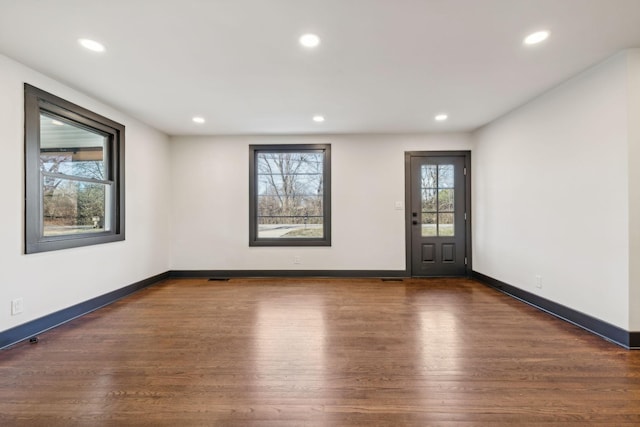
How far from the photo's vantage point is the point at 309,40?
7.38ft

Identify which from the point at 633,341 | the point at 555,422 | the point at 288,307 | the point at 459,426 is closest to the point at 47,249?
the point at 288,307

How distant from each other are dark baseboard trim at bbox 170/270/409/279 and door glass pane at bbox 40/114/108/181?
6.78ft

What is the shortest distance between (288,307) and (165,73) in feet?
9.19

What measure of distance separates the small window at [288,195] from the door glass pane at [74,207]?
2.10 m

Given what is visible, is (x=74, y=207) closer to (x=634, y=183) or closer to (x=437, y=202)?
(x=437, y=202)

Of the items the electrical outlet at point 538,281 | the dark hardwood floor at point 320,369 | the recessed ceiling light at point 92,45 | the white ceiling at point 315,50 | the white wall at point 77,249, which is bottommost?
the dark hardwood floor at point 320,369

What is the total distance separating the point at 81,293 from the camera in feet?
10.6

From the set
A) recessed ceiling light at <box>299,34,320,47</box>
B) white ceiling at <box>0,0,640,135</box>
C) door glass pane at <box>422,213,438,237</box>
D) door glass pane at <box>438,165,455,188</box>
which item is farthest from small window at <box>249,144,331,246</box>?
A: recessed ceiling light at <box>299,34,320,47</box>

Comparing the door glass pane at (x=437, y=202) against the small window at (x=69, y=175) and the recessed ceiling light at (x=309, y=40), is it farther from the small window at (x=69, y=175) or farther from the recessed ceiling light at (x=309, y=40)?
the small window at (x=69, y=175)

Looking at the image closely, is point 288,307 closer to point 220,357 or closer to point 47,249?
point 220,357

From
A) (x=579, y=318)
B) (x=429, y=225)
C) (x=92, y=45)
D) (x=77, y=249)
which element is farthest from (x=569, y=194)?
(x=77, y=249)

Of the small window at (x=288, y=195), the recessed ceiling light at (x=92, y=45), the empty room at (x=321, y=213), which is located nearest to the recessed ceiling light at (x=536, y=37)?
the empty room at (x=321, y=213)

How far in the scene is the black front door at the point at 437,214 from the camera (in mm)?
4949

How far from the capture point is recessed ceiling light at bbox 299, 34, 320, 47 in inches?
86.7
